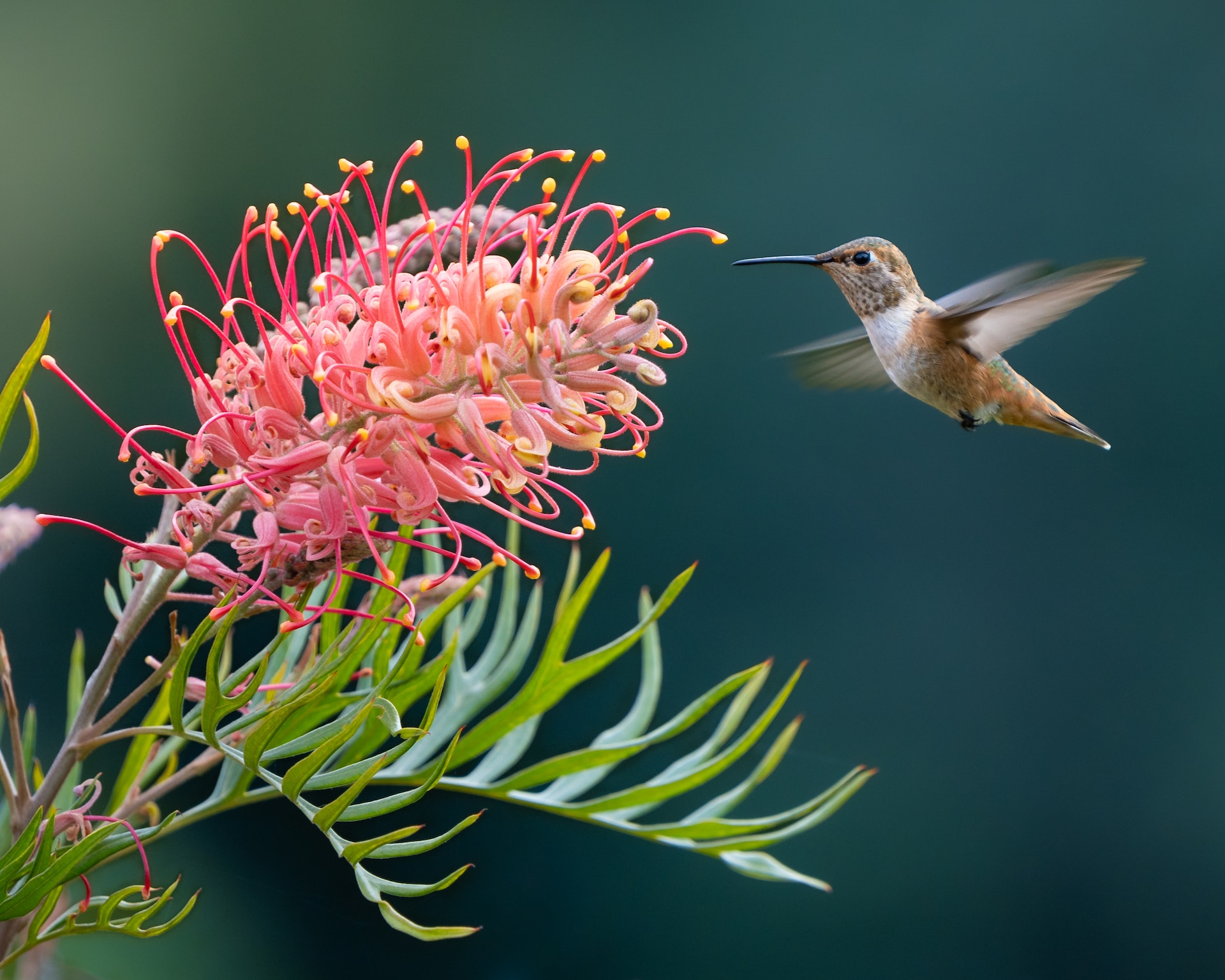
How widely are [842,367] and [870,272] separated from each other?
0.14 metres

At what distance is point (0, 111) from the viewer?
116cm

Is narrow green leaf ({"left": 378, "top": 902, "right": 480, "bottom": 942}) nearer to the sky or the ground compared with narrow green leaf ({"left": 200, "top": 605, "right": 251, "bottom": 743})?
nearer to the ground

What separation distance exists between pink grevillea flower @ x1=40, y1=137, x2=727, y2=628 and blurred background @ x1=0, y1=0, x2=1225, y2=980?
81cm

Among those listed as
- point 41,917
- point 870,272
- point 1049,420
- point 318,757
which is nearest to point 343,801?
point 318,757

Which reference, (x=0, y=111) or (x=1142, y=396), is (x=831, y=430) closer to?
(x=1142, y=396)

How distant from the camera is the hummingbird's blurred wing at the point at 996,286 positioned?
528 millimetres

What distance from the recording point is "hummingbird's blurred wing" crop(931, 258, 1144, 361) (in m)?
0.55

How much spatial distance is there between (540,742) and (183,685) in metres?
0.80

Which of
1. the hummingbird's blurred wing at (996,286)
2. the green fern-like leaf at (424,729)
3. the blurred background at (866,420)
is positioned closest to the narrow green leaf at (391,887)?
the green fern-like leaf at (424,729)

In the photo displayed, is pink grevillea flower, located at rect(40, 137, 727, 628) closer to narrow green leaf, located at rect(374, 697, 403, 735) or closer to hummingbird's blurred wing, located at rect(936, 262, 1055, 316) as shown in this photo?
narrow green leaf, located at rect(374, 697, 403, 735)

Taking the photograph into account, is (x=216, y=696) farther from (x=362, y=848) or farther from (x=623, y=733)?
(x=623, y=733)

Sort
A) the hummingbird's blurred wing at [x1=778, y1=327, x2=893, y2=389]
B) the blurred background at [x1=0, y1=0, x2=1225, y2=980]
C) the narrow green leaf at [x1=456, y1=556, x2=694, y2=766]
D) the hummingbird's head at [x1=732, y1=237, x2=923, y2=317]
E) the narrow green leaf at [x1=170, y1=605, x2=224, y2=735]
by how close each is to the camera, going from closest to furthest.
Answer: the narrow green leaf at [x1=170, y1=605, x2=224, y2=735]
the narrow green leaf at [x1=456, y1=556, x2=694, y2=766]
the hummingbird's head at [x1=732, y1=237, x2=923, y2=317]
the hummingbird's blurred wing at [x1=778, y1=327, x2=893, y2=389]
the blurred background at [x1=0, y1=0, x2=1225, y2=980]

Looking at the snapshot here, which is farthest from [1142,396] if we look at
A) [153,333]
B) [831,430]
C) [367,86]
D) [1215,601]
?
[153,333]

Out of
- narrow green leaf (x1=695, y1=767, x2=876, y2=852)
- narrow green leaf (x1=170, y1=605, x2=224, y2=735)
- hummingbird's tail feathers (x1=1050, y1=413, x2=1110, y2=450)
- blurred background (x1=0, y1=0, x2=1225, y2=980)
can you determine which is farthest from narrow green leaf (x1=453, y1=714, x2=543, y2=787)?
blurred background (x1=0, y1=0, x2=1225, y2=980)
